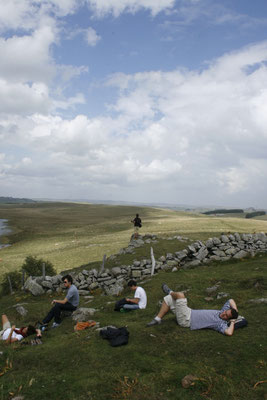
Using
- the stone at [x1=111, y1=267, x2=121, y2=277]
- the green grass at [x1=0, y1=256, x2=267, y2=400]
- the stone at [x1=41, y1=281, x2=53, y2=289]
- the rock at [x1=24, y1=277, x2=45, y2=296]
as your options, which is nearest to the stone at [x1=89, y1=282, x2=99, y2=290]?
the stone at [x1=111, y1=267, x2=121, y2=277]

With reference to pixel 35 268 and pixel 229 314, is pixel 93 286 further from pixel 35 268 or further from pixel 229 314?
pixel 229 314

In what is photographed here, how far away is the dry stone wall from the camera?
21.6 meters

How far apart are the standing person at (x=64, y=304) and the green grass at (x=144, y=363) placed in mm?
1111

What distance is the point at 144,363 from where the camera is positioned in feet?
26.6

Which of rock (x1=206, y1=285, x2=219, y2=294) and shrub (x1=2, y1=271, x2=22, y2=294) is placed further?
shrub (x1=2, y1=271, x2=22, y2=294)

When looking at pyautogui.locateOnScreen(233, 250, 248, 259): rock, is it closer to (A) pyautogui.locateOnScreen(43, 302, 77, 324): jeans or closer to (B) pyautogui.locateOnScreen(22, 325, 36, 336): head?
(A) pyautogui.locateOnScreen(43, 302, 77, 324): jeans

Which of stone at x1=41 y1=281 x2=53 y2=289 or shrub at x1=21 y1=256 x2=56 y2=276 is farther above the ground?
stone at x1=41 y1=281 x2=53 y2=289

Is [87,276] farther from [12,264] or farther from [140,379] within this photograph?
[12,264]

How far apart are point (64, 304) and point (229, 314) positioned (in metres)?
8.29

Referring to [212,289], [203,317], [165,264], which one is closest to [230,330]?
[203,317]

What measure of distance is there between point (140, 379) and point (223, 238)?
17.7 metres

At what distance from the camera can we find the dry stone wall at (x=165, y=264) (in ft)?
70.8

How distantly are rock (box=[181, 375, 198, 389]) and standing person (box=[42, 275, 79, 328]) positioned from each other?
26.8 feet

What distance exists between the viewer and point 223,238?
23.2 m
